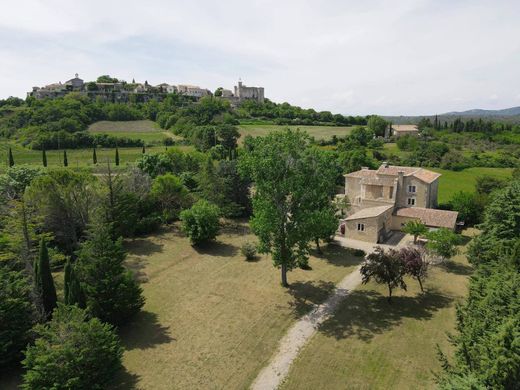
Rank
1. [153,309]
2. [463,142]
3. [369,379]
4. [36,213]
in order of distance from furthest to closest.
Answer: [463,142] → [36,213] → [153,309] → [369,379]

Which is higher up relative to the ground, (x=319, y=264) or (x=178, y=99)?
(x=178, y=99)

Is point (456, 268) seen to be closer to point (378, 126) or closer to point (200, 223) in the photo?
point (200, 223)

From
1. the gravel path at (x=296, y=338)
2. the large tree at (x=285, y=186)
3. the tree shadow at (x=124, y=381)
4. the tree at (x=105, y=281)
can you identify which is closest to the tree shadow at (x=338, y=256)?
the gravel path at (x=296, y=338)

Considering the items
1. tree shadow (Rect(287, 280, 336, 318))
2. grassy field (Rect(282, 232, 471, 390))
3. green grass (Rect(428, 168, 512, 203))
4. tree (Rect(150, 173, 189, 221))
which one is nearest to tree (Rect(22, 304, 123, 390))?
grassy field (Rect(282, 232, 471, 390))

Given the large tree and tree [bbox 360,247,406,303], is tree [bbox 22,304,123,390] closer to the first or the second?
the large tree

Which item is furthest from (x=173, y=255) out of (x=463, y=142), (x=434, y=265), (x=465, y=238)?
(x=463, y=142)

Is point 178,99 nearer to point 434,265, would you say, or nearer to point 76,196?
point 76,196

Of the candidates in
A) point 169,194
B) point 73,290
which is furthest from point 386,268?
point 169,194
